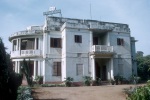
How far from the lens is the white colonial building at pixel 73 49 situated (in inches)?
1038

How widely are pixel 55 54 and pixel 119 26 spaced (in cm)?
1074

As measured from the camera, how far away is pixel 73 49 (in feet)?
86.9

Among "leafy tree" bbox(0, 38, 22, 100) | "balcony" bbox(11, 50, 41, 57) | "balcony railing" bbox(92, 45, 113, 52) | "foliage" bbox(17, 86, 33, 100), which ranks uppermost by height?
"balcony railing" bbox(92, 45, 113, 52)

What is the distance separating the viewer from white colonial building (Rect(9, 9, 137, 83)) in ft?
86.5

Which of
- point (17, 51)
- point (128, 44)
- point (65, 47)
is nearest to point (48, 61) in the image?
Answer: point (65, 47)

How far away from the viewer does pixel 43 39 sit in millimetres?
27938

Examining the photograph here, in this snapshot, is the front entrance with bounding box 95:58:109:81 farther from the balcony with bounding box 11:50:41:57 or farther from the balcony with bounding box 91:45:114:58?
the balcony with bounding box 11:50:41:57

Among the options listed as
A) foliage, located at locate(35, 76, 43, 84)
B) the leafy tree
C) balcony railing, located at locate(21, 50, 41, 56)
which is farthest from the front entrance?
the leafy tree

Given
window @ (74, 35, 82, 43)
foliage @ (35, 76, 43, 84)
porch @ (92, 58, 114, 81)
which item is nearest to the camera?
foliage @ (35, 76, 43, 84)

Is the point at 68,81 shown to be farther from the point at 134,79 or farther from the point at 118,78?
the point at 134,79

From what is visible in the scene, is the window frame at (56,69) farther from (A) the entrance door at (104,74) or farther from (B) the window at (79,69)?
(A) the entrance door at (104,74)

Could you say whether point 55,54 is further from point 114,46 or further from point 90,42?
point 114,46

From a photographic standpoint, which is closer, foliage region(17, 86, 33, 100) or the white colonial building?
foliage region(17, 86, 33, 100)

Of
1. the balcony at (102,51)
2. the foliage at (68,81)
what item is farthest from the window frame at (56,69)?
the balcony at (102,51)
